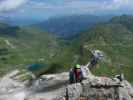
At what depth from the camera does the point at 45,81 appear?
57.2 m

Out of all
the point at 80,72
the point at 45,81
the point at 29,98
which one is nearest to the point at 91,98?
the point at 80,72

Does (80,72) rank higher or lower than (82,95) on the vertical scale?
higher

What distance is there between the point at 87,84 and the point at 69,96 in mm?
3313

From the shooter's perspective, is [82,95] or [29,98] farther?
[29,98]

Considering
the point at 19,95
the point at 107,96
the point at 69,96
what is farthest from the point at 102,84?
the point at 19,95

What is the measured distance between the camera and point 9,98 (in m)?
54.9

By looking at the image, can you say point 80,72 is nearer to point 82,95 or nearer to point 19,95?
point 82,95

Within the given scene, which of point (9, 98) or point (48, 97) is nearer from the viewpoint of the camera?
point (48, 97)

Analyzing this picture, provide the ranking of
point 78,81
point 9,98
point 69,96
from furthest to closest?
1. point 9,98
2. point 78,81
3. point 69,96

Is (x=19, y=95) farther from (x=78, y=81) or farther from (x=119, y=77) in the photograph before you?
(x=119, y=77)

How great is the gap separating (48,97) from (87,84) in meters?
5.87

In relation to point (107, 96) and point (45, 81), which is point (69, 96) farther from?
point (45, 81)

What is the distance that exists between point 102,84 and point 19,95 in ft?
50.1

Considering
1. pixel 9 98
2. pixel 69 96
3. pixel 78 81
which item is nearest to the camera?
pixel 69 96
